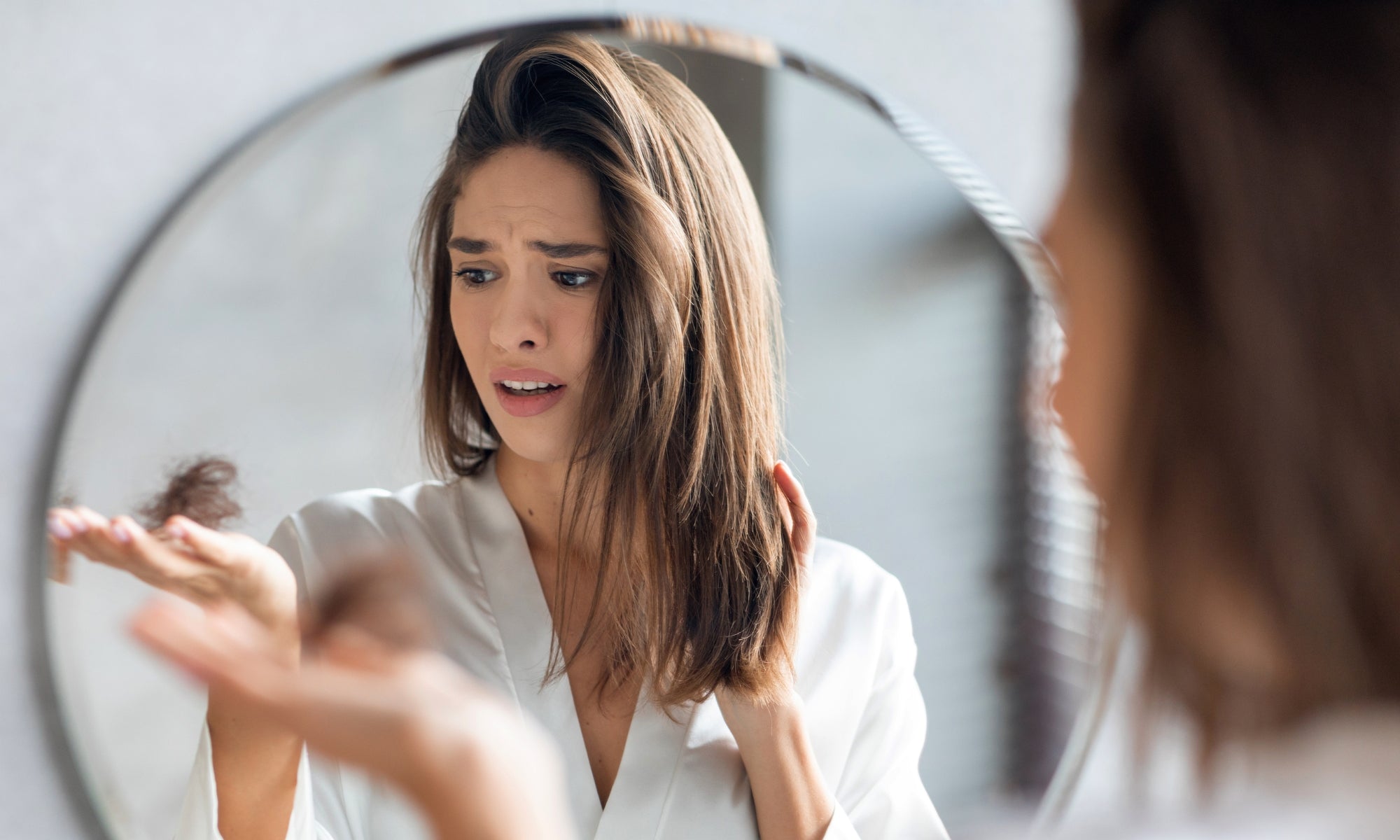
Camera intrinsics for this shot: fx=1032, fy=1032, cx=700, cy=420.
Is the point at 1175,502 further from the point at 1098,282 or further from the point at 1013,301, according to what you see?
the point at 1013,301

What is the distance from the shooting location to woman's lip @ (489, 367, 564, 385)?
485 mm

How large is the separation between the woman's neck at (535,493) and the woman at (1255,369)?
7.7 inches

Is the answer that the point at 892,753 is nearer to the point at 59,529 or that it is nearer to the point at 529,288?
the point at 529,288

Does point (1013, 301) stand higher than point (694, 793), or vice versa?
point (1013, 301)

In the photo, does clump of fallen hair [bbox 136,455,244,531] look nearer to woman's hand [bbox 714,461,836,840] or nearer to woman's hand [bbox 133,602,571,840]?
woman's hand [bbox 133,602,571,840]

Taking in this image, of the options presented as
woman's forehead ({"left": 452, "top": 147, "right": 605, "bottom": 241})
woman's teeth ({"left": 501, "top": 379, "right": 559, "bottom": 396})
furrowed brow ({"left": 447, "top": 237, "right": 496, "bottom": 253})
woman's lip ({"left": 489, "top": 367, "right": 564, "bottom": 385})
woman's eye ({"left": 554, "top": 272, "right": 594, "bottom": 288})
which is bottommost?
woman's teeth ({"left": 501, "top": 379, "right": 559, "bottom": 396})

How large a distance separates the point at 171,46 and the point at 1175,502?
0.53m

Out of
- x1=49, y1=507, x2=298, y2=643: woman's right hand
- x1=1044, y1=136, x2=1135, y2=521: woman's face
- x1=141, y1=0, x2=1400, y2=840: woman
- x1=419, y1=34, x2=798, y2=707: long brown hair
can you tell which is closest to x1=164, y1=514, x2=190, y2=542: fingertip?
x1=49, y1=507, x2=298, y2=643: woman's right hand

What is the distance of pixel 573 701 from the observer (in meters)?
0.50

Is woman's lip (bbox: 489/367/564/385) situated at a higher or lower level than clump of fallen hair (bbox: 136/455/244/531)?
higher

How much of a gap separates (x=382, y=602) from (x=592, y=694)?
114 millimetres

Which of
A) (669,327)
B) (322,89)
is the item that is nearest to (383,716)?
(669,327)

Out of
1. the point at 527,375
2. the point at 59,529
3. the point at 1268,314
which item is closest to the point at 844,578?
the point at 527,375

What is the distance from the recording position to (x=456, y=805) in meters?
0.31
